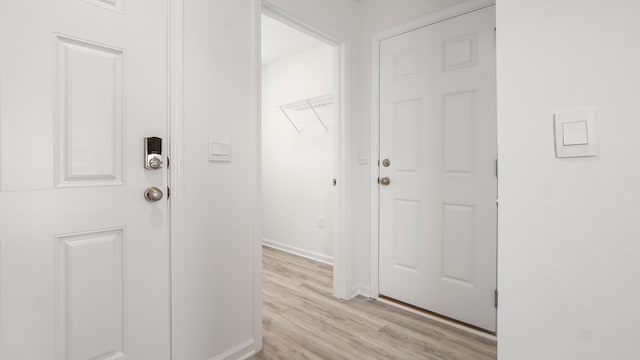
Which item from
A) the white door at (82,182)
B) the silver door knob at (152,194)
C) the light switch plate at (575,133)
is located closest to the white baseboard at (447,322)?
the light switch plate at (575,133)

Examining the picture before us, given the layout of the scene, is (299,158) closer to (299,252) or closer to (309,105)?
(309,105)

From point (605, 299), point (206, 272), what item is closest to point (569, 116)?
point (605, 299)

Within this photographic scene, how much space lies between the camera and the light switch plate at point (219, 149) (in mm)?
1439

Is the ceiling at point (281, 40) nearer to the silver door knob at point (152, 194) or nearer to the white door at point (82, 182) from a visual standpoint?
the white door at point (82, 182)

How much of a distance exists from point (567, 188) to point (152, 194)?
4.68 feet

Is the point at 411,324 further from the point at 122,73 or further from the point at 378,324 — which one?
the point at 122,73

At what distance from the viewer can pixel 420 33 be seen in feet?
6.81

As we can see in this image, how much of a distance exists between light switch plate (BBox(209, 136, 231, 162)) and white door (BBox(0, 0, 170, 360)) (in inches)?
8.6

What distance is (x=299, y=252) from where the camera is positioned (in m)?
3.57

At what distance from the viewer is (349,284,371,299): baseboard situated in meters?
2.38

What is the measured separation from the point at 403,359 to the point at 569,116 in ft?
4.67

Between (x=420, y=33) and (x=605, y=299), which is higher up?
(x=420, y=33)

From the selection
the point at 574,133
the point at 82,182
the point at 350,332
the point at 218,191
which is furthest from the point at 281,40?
→ the point at 574,133

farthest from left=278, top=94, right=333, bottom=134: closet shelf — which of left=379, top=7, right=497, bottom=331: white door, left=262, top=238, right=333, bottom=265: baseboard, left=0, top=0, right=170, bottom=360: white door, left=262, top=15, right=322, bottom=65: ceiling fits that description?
left=0, top=0, right=170, bottom=360: white door
